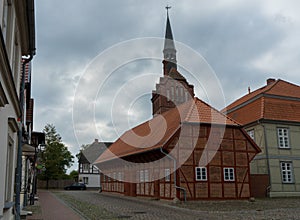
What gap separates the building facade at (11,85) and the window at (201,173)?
12.5m

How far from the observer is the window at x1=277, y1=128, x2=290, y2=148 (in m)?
26.4

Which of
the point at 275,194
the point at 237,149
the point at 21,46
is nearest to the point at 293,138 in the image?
the point at 275,194

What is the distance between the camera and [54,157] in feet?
174

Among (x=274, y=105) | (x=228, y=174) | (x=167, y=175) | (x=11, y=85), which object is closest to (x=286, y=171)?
(x=274, y=105)

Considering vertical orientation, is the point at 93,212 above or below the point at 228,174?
below

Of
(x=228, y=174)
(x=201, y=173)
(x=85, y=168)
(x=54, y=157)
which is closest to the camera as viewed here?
(x=201, y=173)

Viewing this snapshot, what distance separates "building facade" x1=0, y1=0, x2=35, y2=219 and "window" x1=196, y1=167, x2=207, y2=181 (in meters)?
12.5

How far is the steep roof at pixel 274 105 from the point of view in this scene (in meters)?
26.7

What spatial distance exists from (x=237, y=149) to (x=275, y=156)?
5895 millimetres

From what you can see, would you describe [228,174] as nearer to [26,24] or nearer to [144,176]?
[144,176]

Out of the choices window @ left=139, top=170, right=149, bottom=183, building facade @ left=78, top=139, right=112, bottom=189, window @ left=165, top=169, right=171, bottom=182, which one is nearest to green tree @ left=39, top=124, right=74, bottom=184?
building facade @ left=78, top=139, right=112, bottom=189

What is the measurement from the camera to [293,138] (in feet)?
87.9

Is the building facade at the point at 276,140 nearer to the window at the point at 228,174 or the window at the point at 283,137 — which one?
the window at the point at 283,137

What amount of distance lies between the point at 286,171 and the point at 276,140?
236 centimetres
